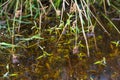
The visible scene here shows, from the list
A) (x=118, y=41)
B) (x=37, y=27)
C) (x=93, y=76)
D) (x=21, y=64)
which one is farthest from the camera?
(x=37, y=27)

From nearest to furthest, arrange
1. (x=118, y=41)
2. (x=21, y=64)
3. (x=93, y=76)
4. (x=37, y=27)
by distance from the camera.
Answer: (x=93, y=76)
(x=21, y=64)
(x=118, y=41)
(x=37, y=27)

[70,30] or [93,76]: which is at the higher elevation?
[70,30]

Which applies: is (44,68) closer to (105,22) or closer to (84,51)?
(84,51)

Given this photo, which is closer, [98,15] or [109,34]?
[109,34]

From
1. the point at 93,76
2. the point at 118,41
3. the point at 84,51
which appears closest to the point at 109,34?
the point at 118,41

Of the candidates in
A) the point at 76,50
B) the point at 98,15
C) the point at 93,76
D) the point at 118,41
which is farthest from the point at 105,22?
the point at 93,76

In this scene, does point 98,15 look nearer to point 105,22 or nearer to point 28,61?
point 105,22
